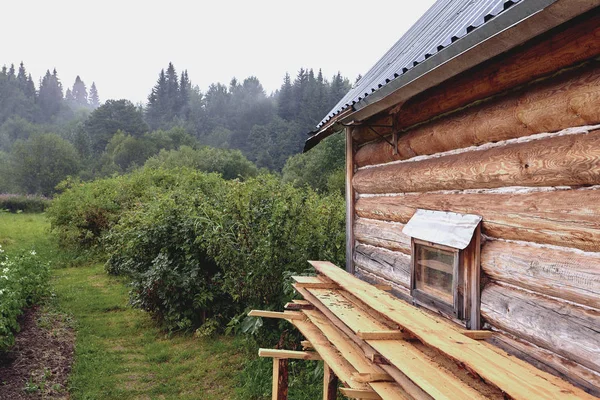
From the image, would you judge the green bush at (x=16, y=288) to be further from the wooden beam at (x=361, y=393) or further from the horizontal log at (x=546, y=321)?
the horizontal log at (x=546, y=321)

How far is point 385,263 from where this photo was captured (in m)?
4.53

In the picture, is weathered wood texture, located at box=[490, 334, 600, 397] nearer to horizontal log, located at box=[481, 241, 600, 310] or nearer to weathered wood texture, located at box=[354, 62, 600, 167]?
horizontal log, located at box=[481, 241, 600, 310]

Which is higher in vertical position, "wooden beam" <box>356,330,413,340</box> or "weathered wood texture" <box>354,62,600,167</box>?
"weathered wood texture" <box>354,62,600,167</box>

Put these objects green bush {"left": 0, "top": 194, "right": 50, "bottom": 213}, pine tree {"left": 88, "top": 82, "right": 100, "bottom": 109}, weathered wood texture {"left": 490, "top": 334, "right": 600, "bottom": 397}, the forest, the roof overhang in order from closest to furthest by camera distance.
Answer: the roof overhang, weathered wood texture {"left": 490, "top": 334, "right": 600, "bottom": 397}, green bush {"left": 0, "top": 194, "right": 50, "bottom": 213}, the forest, pine tree {"left": 88, "top": 82, "right": 100, "bottom": 109}

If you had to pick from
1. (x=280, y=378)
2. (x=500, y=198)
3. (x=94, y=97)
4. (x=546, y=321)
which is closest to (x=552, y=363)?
(x=546, y=321)

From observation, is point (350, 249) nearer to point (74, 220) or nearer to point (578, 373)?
point (578, 373)

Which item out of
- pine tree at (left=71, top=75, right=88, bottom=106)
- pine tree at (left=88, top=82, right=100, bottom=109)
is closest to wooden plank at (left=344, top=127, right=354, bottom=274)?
pine tree at (left=71, top=75, right=88, bottom=106)

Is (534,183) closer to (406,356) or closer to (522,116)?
(522,116)

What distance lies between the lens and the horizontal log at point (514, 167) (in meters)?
2.20

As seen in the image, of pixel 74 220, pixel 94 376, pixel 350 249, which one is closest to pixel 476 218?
pixel 350 249

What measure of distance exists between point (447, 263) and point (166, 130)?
79691 mm

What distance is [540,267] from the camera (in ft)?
7.98

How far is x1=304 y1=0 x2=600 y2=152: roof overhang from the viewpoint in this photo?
1853mm

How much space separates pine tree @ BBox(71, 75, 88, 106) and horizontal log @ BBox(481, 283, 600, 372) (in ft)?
582
